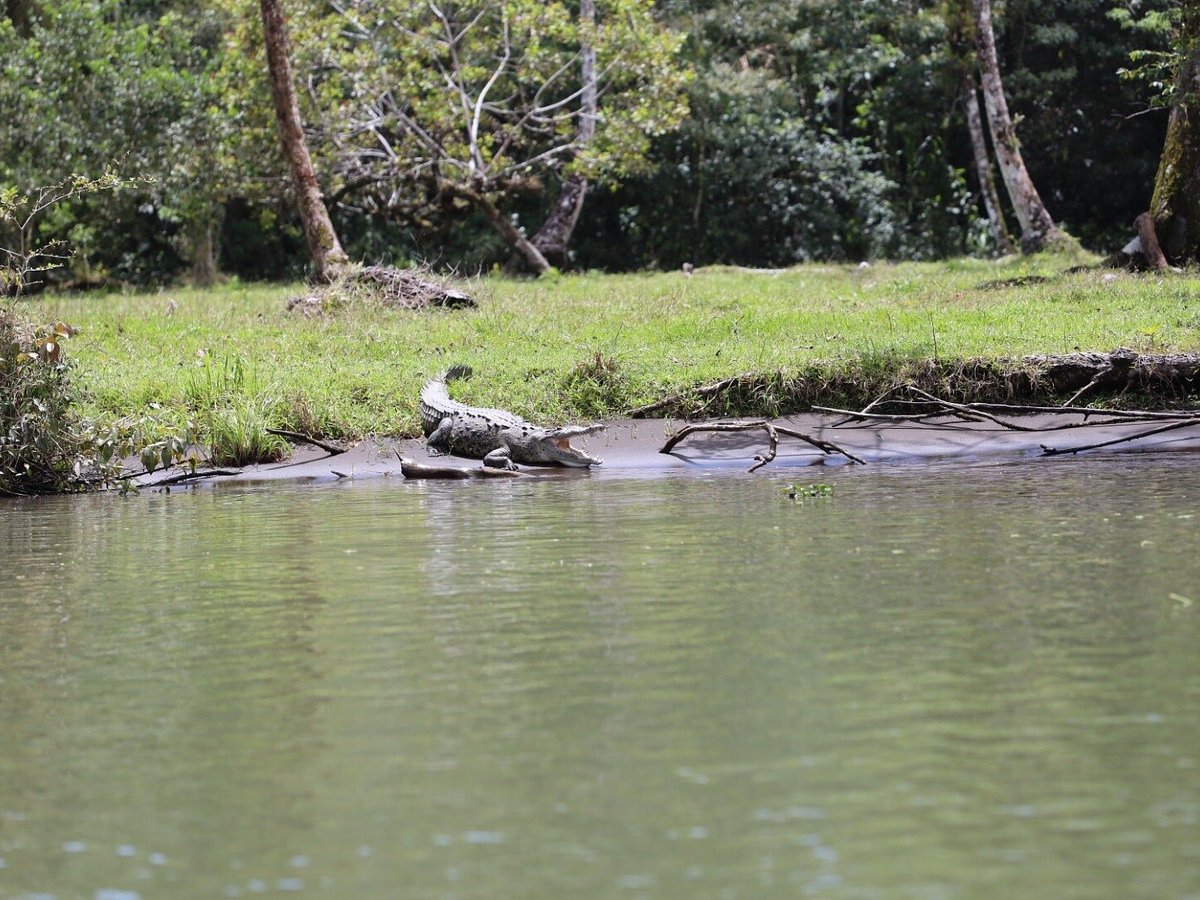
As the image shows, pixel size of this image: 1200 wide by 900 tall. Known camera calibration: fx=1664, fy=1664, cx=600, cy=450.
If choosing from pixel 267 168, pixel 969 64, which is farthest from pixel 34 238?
pixel 969 64

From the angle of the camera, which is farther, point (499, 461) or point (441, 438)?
point (441, 438)

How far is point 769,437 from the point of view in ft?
47.5

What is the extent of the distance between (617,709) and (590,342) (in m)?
11.7

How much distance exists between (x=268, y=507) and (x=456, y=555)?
3.25 metres

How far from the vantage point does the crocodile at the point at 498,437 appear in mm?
14094

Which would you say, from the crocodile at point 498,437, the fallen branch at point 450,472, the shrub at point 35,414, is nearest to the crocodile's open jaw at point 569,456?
the crocodile at point 498,437

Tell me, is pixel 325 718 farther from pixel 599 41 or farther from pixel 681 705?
pixel 599 41

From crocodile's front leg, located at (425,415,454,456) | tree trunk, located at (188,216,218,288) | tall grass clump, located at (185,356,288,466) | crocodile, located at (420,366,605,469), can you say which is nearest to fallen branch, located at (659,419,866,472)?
crocodile, located at (420,366,605,469)

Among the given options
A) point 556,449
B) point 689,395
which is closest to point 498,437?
point 556,449

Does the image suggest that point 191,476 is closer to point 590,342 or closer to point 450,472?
point 450,472

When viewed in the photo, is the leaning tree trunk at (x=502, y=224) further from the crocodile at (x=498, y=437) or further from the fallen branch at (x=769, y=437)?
the fallen branch at (x=769, y=437)

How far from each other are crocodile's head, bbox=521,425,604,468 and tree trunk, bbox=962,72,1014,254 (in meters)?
14.6

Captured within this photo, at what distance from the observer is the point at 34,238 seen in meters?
30.0

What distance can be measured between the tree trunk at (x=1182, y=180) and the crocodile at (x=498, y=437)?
10.2 meters
